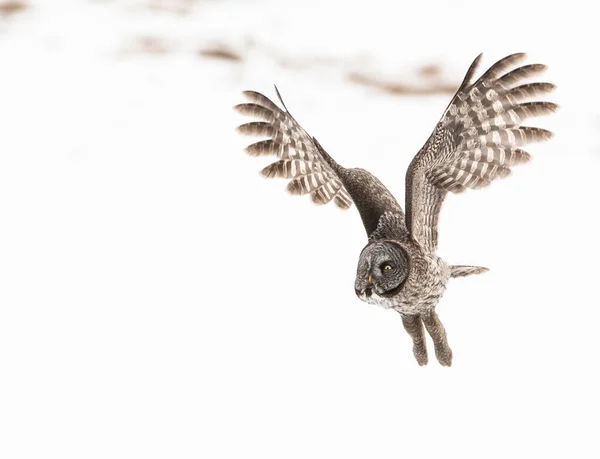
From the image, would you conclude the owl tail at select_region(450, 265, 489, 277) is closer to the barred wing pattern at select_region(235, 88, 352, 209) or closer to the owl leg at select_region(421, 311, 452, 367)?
the owl leg at select_region(421, 311, 452, 367)

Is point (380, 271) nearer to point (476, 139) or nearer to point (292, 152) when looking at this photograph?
point (476, 139)

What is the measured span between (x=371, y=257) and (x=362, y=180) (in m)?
0.73

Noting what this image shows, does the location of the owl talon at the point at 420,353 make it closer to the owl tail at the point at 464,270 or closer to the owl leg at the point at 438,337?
the owl leg at the point at 438,337

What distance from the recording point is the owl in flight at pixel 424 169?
3.83 m

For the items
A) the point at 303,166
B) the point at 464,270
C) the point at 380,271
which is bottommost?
the point at 380,271

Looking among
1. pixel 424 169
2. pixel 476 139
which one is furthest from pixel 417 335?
pixel 476 139

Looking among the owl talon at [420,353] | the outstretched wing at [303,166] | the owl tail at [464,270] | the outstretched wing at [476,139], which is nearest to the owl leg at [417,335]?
the owl talon at [420,353]

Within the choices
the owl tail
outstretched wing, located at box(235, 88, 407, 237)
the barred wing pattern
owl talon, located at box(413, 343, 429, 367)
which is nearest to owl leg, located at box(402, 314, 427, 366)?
owl talon, located at box(413, 343, 429, 367)

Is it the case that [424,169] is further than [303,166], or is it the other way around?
[303,166]

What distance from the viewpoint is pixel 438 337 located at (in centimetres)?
471

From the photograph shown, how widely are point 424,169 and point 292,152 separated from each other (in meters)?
0.86

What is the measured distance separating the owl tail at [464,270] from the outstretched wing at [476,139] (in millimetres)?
325

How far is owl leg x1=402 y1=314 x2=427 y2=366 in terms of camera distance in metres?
4.57

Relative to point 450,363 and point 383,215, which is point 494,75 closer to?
point 383,215
